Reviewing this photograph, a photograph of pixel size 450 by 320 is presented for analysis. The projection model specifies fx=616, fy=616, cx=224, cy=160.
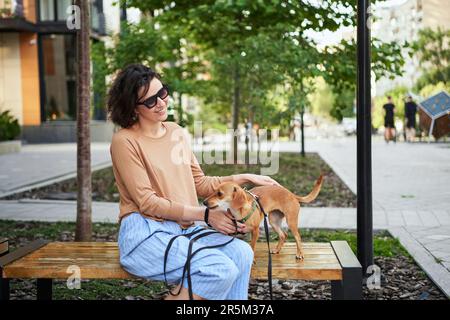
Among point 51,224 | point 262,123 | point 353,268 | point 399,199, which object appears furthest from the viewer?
point 262,123

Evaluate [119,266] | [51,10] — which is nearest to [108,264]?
[119,266]

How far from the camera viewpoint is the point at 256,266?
3.11 metres

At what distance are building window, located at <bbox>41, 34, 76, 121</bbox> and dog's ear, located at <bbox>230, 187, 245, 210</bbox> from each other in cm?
2572

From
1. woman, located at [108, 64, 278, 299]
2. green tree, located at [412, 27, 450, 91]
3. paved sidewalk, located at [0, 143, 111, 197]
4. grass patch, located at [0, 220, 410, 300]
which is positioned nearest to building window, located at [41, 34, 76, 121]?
paved sidewalk, located at [0, 143, 111, 197]

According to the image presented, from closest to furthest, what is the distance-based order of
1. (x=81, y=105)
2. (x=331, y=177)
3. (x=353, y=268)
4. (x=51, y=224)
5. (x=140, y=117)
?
(x=353, y=268)
(x=140, y=117)
(x=81, y=105)
(x=51, y=224)
(x=331, y=177)

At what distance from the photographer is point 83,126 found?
5.64 m

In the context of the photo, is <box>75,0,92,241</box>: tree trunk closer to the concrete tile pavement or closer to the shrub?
the concrete tile pavement

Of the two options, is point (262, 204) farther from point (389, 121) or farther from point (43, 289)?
point (389, 121)

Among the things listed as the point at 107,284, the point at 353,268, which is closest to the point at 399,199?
the point at 107,284

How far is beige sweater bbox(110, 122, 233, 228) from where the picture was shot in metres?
3.03

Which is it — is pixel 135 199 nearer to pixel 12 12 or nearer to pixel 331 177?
pixel 331 177

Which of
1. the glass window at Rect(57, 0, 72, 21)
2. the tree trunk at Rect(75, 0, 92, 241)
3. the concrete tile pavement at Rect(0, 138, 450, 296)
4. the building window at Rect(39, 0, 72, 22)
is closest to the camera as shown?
the tree trunk at Rect(75, 0, 92, 241)
